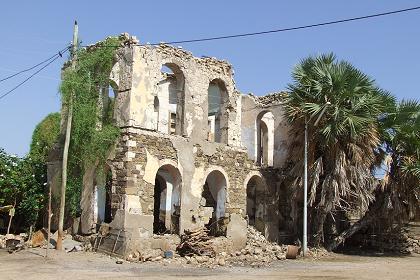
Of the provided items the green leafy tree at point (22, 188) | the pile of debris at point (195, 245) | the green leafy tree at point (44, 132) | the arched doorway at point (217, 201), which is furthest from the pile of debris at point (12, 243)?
the green leafy tree at point (44, 132)

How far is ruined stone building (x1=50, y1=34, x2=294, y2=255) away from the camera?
18516mm

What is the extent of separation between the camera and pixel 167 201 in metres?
23.8

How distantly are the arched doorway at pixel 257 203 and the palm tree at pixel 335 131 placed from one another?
74.1 inches

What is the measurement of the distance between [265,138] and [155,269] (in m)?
12.5

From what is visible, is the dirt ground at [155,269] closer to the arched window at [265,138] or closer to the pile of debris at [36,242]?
the pile of debris at [36,242]

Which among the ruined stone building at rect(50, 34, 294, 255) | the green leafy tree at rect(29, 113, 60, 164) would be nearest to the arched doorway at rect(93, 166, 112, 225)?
the ruined stone building at rect(50, 34, 294, 255)

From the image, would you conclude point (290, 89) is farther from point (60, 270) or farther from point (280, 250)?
point (60, 270)

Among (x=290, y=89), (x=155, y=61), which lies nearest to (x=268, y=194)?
(x=290, y=89)

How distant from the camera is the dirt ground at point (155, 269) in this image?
1415 cm

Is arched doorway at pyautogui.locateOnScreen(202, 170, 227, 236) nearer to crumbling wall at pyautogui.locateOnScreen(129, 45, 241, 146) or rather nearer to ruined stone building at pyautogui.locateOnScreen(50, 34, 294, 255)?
ruined stone building at pyautogui.locateOnScreen(50, 34, 294, 255)

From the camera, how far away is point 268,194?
79.6ft

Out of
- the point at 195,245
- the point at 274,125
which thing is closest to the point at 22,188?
the point at 195,245

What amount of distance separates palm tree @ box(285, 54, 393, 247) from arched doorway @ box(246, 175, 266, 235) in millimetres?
1881

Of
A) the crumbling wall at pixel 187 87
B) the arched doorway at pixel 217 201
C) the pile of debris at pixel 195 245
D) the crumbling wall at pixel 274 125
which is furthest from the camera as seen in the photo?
the crumbling wall at pixel 274 125
